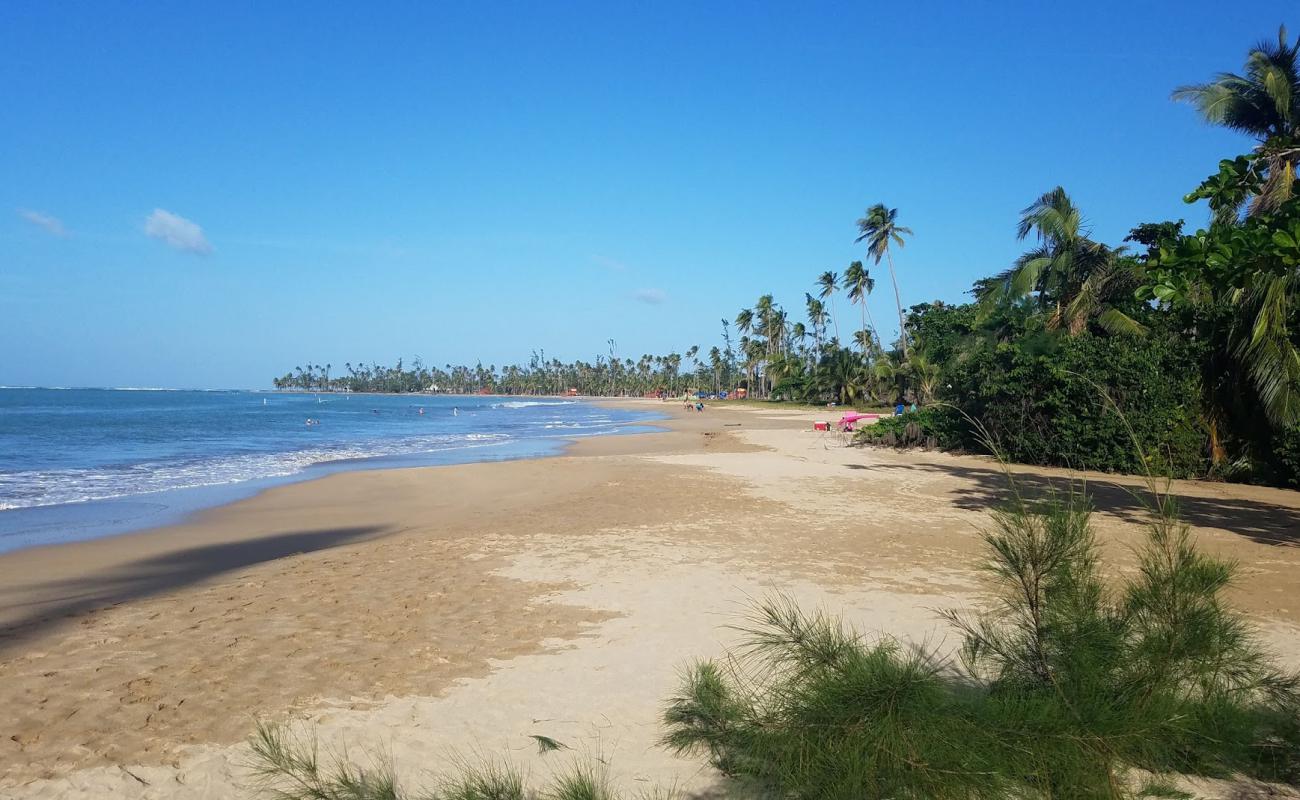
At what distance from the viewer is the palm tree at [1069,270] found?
20.0 m

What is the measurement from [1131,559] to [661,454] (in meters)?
16.0

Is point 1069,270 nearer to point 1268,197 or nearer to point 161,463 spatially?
point 1268,197

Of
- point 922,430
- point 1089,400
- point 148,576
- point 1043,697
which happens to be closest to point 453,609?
point 148,576

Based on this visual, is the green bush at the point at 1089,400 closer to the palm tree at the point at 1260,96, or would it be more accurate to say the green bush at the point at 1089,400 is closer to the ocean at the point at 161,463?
the palm tree at the point at 1260,96

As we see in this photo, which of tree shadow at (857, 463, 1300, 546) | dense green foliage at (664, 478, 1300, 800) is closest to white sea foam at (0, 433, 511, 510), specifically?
dense green foliage at (664, 478, 1300, 800)

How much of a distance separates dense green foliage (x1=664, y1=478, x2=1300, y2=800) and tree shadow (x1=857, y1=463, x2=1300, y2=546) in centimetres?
518

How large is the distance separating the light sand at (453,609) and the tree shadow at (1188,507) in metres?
0.09

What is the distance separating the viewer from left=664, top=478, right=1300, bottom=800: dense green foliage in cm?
236

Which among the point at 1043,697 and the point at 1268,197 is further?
the point at 1268,197

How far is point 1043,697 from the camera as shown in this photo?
270cm

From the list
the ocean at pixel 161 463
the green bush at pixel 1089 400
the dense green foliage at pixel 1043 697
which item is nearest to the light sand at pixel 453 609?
the dense green foliage at pixel 1043 697

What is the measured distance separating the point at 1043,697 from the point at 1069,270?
71.1ft

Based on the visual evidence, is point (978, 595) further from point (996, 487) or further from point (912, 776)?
point (996, 487)

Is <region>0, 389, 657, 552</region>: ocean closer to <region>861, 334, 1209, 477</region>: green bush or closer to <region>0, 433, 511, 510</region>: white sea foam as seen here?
<region>0, 433, 511, 510</region>: white sea foam
